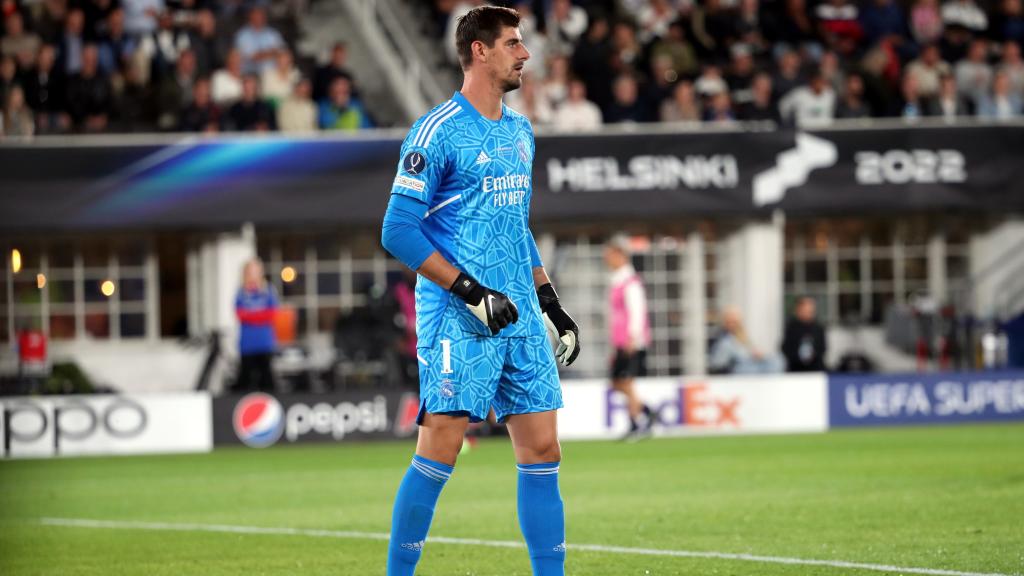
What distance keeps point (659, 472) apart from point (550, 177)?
291 inches

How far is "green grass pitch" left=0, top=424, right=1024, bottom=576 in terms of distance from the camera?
8.41 metres

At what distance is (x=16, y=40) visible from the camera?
68.0 ft

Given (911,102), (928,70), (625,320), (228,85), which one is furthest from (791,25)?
(228,85)

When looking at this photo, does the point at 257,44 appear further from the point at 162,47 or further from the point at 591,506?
the point at 591,506

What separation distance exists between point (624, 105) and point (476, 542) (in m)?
13.0

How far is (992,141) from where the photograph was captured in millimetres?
21844

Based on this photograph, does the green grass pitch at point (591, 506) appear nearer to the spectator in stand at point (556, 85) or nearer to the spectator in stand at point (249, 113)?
the spectator in stand at point (249, 113)

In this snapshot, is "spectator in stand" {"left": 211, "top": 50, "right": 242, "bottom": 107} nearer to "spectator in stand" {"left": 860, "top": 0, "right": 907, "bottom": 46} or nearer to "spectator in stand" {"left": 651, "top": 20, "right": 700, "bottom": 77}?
"spectator in stand" {"left": 651, "top": 20, "right": 700, "bottom": 77}

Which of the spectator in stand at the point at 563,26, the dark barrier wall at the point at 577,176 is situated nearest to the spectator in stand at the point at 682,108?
the dark barrier wall at the point at 577,176

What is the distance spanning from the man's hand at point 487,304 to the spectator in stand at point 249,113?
1472 cm

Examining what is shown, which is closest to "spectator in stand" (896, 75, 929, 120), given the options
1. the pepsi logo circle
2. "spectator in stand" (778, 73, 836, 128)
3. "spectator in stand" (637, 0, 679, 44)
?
"spectator in stand" (778, 73, 836, 128)

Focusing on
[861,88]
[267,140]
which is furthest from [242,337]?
[861,88]

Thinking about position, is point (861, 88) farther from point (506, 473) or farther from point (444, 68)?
point (506, 473)

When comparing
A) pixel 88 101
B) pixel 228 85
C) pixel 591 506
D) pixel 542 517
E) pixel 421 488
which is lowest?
pixel 591 506
